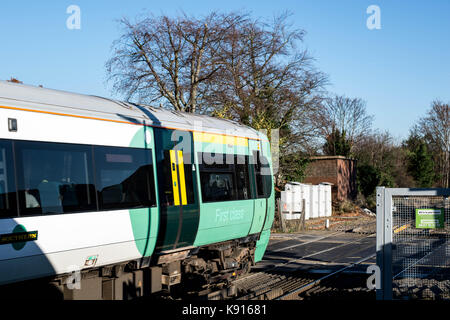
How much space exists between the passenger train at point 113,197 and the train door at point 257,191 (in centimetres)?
21

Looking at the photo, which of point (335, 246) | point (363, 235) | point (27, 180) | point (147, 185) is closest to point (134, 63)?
point (335, 246)

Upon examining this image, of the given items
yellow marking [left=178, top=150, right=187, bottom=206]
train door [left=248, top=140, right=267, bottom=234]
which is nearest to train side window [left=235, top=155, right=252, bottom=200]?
train door [left=248, top=140, right=267, bottom=234]

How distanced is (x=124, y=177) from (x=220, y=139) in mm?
2643

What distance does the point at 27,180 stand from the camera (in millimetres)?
5586

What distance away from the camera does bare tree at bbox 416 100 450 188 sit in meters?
50.0

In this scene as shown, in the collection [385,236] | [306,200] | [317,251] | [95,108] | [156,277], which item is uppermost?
[95,108]

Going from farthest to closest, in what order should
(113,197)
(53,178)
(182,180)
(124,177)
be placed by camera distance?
1. (182,180)
2. (124,177)
3. (113,197)
4. (53,178)

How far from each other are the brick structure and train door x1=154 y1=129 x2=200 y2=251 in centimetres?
2763

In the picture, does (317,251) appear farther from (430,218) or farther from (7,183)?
(7,183)

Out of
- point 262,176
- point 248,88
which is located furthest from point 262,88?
point 262,176

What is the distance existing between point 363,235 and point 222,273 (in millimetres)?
12095

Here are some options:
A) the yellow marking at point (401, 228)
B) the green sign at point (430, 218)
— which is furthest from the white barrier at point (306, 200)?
the green sign at point (430, 218)

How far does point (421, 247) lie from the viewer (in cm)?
635
